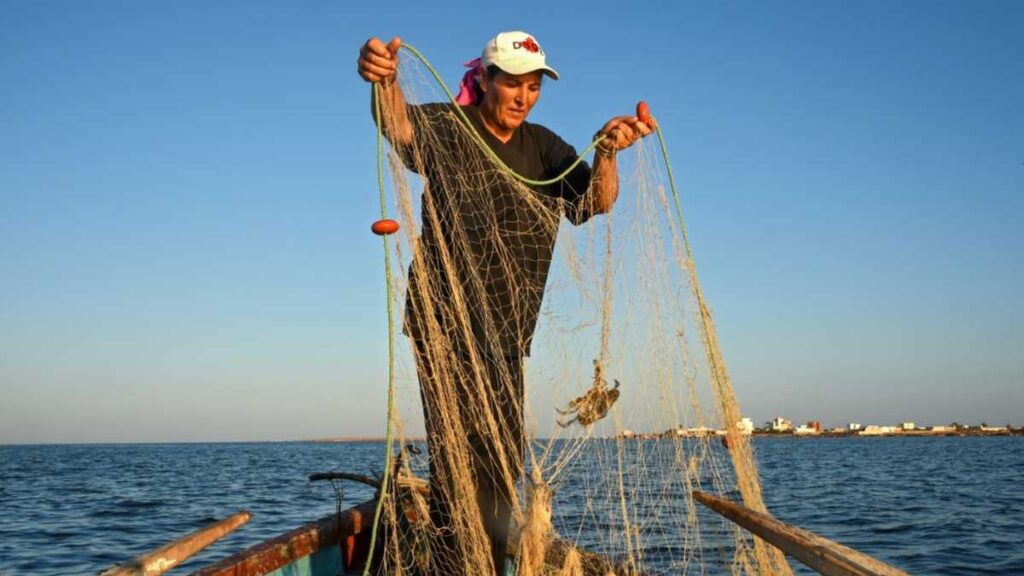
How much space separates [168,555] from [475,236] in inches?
63.7

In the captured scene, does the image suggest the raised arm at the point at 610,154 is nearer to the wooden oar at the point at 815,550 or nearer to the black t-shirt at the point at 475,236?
the black t-shirt at the point at 475,236

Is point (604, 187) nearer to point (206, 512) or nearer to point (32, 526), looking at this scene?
point (32, 526)

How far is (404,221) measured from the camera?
2.83 meters

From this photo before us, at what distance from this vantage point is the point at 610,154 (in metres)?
3.21

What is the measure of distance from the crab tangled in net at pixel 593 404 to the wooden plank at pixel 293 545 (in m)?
1.52

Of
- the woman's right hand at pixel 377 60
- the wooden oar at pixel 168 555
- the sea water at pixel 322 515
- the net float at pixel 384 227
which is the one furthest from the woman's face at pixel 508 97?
the sea water at pixel 322 515

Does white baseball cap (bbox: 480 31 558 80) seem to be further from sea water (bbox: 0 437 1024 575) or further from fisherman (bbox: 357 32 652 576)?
sea water (bbox: 0 437 1024 575)

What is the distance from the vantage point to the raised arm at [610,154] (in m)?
3.13

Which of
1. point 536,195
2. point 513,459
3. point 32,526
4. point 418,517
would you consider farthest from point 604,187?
point 32,526

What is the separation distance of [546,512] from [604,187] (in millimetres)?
1268

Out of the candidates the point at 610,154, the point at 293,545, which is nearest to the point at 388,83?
the point at 610,154

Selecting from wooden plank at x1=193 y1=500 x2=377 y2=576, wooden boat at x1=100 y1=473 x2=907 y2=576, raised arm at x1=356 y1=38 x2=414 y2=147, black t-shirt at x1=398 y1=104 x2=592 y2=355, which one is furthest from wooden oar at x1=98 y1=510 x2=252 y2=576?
raised arm at x1=356 y1=38 x2=414 y2=147

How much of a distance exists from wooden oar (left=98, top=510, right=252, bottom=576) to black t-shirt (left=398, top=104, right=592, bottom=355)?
1.19 metres

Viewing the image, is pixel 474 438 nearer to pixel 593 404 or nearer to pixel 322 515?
pixel 593 404
